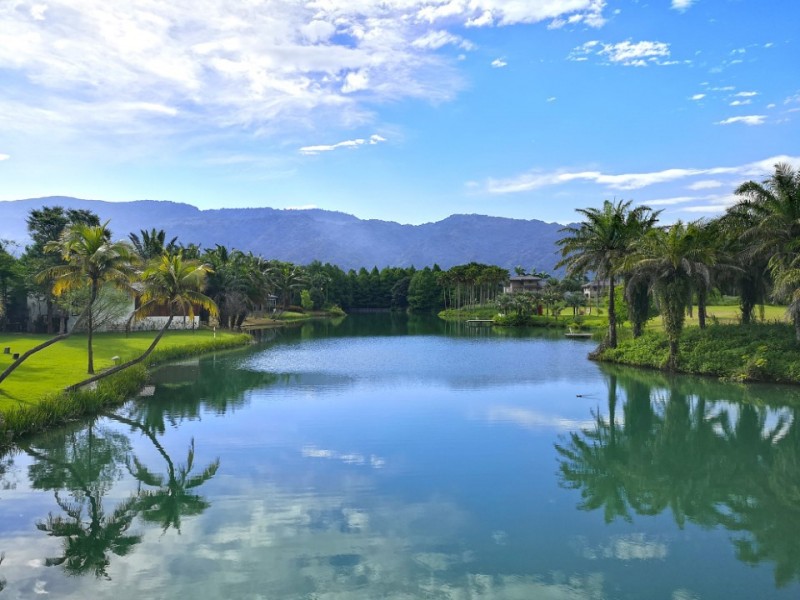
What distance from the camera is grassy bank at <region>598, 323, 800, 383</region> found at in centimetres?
3781

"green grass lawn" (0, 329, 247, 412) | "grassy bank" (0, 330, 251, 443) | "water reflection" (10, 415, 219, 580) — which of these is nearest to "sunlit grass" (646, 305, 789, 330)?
"grassy bank" (0, 330, 251, 443)

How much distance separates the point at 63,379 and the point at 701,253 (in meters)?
41.1

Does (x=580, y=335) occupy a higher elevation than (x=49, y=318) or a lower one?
lower

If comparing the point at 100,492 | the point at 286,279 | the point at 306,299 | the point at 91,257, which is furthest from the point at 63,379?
the point at 306,299

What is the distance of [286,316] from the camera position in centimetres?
11988

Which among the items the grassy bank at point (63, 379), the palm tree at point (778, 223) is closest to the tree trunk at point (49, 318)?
the grassy bank at point (63, 379)

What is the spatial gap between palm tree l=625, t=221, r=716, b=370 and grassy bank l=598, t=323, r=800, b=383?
5.12ft

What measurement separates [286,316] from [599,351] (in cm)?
7864

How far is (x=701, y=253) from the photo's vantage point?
138 ft

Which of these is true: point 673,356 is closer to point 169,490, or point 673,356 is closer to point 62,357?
point 169,490

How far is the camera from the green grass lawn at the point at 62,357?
28.2m

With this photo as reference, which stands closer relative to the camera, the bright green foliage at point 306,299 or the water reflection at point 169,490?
the water reflection at point 169,490

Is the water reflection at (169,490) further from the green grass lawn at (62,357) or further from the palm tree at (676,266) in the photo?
the palm tree at (676,266)

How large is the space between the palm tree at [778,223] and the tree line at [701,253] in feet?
0.18
